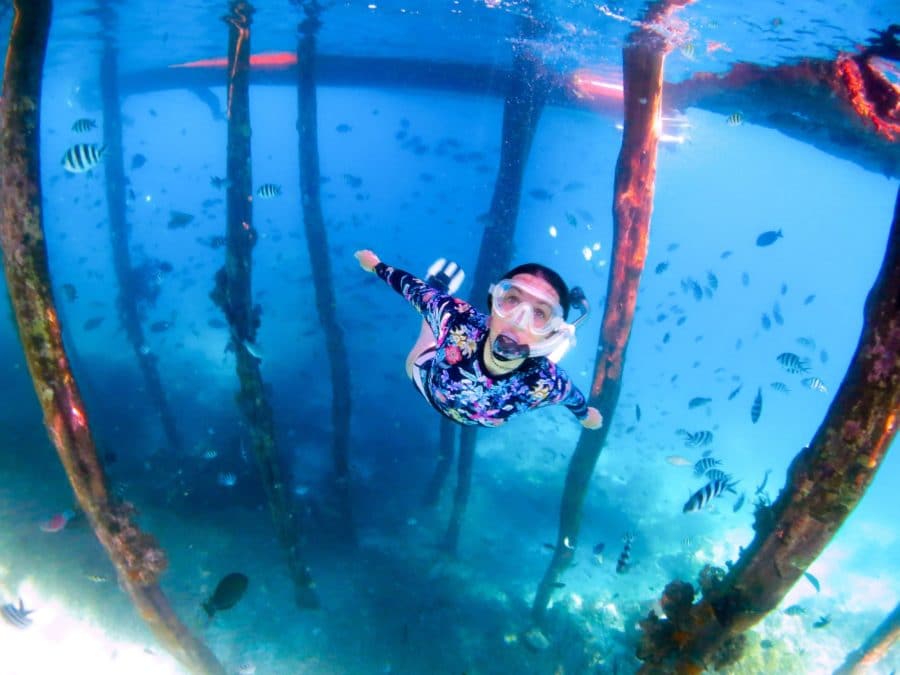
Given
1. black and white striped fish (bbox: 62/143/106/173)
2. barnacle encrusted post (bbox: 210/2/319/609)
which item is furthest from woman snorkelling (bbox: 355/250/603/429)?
black and white striped fish (bbox: 62/143/106/173)

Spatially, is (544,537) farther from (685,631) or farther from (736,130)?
(736,130)

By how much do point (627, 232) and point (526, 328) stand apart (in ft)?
16.3

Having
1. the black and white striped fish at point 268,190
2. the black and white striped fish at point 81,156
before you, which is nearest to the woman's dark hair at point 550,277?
the black and white striped fish at point 81,156

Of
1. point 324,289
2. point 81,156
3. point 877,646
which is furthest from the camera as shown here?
point 324,289

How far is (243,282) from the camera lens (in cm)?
802

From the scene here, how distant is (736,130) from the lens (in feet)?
98.6

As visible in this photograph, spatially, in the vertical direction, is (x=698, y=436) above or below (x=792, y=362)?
below

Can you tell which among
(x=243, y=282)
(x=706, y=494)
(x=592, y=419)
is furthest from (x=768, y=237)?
(x=243, y=282)

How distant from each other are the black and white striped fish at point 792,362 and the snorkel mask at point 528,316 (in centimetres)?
860

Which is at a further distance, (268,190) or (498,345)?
(268,190)

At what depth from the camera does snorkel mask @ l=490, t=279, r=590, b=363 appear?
352 centimetres

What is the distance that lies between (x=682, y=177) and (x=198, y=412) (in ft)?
440

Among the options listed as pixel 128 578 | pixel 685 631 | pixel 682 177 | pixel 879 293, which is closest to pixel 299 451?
pixel 128 578

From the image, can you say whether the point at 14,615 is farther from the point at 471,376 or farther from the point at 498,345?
the point at 498,345
